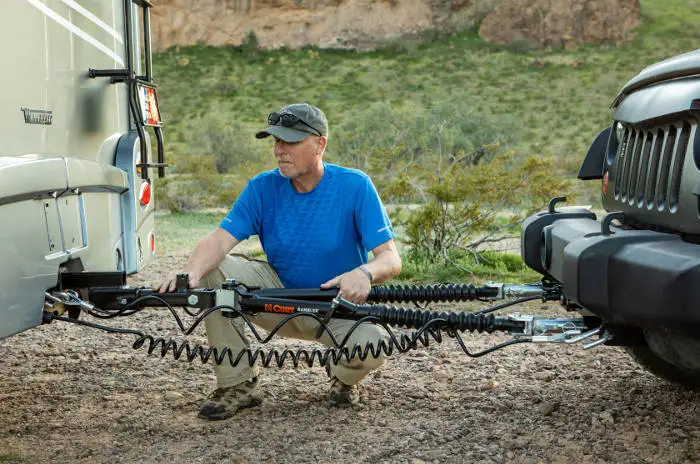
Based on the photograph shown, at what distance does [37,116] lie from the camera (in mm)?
3480

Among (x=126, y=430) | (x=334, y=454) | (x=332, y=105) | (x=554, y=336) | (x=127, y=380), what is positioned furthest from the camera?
(x=332, y=105)

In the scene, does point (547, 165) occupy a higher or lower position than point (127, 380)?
higher

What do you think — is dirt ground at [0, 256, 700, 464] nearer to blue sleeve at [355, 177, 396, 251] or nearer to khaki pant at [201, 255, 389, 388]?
khaki pant at [201, 255, 389, 388]

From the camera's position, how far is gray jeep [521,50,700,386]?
243 centimetres

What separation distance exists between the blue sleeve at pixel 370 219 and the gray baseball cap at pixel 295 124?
12.8 inches

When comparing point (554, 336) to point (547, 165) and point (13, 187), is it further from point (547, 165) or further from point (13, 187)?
point (547, 165)

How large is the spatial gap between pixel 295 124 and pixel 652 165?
1.42 metres

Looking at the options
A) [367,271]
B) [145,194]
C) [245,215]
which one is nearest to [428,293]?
[367,271]

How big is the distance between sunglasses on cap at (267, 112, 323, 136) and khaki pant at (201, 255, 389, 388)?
614 millimetres

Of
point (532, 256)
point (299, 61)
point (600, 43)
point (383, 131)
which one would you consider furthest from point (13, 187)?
point (600, 43)

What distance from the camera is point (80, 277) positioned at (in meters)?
3.65

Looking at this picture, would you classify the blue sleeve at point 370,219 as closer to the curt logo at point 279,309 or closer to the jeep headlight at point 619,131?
the curt logo at point 279,309

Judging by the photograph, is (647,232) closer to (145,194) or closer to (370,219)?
(370,219)

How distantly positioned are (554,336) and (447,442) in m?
0.64
